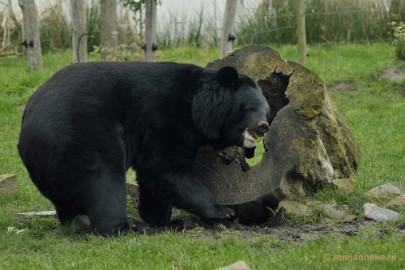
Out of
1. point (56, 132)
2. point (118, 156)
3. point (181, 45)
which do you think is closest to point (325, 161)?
point (118, 156)

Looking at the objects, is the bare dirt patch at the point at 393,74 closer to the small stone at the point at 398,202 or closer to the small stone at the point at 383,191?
the small stone at the point at 383,191

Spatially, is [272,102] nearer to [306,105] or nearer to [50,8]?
[306,105]

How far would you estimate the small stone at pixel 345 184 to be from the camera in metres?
7.40

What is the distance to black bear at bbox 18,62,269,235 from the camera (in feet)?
21.2

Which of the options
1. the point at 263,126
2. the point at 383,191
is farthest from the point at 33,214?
the point at 383,191

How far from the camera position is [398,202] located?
716 centimetres

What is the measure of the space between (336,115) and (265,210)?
1282 mm

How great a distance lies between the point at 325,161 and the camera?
7.35m

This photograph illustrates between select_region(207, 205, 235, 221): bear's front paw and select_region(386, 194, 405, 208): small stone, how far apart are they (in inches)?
54.5

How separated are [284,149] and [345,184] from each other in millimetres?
715

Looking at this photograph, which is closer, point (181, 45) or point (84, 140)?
point (84, 140)

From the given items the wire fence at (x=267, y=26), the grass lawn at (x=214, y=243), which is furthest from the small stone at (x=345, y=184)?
the wire fence at (x=267, y=26)

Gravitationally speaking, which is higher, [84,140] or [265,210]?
[84,140]

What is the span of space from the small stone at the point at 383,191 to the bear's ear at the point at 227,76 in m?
1.64
